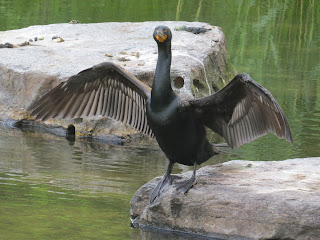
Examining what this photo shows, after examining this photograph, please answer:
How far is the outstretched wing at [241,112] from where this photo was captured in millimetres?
5617

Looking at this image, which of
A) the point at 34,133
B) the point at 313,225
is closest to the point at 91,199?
the point at 313,225

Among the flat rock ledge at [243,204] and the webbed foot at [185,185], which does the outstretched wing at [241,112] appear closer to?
the flat rock ledge at [243,204]

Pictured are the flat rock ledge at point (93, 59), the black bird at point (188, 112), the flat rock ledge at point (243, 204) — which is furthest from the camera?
the flat rock ledge at point (93, 59)

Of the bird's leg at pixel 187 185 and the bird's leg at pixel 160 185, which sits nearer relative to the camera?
the bird's leg at pixel 187 185

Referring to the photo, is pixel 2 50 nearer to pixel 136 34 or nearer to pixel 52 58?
pixel 52 58

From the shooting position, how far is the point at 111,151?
8250 millimetres

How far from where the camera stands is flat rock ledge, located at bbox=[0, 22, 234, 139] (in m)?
8.97

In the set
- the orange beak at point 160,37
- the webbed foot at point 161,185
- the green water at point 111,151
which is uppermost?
the orange beak at point 160,37

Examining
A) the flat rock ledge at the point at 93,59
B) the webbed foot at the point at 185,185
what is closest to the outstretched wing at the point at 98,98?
the webbed foot at the point at 185,185

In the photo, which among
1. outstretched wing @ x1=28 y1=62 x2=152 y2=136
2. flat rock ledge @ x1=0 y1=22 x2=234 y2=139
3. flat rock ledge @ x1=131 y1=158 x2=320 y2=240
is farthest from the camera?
flat rock ledge @ x1=0 y1=22 x2=234 y2=139

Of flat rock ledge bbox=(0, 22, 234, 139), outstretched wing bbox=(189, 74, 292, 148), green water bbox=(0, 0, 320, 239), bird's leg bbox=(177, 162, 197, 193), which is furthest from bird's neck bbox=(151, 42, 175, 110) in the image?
flat rock ledge bbox=(0, 22, 234, 139)

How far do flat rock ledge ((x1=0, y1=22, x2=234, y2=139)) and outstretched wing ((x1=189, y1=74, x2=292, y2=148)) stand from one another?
9.05 ft

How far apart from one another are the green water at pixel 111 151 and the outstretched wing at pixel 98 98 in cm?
62

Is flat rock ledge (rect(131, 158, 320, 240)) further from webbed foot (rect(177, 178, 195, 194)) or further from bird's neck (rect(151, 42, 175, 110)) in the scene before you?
bird's neck (rect(151, 42, 175, 110))
